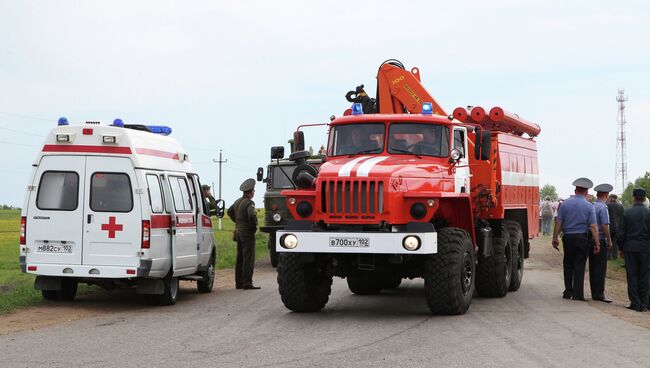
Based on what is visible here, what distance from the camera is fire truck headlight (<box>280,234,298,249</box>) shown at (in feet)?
42.6

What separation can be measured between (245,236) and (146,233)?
14.1 ft

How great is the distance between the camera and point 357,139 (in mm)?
14508

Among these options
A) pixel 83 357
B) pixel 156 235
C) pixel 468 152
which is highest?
pixel 468 152

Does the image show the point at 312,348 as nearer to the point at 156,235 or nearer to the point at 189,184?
the point at 156,235

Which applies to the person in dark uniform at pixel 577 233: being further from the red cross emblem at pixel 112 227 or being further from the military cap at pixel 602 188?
the red cross emblem at pixel 112 227

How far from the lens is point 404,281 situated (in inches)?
803

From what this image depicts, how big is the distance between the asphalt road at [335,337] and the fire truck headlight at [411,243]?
99 centimetres

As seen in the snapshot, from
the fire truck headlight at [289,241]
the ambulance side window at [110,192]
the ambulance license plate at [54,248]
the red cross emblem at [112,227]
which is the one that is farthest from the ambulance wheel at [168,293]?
the fire truck headlight at [289,241]

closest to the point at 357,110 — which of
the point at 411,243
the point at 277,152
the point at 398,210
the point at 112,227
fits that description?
the point at 277,152

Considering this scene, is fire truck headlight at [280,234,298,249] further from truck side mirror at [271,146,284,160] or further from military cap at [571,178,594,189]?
military cap at [571,178,594,189]

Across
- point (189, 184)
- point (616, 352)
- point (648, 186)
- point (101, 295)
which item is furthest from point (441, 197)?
point (648, 186)

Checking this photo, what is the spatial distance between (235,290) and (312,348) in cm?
786

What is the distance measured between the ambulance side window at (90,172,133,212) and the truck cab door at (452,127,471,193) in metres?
4.79

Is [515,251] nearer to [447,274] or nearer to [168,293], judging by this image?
[447,274]
